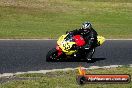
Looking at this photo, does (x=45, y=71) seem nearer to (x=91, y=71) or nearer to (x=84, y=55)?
(x=91, y=71)

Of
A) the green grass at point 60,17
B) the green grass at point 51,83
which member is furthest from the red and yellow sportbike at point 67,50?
the green grass at point 60,17

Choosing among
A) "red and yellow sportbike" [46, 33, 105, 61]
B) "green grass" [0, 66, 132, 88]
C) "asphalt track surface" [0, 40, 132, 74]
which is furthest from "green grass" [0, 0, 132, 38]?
"green grass" [0, 66, 132, 88]

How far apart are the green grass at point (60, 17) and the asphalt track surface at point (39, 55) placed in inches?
154

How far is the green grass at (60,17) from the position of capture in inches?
1215

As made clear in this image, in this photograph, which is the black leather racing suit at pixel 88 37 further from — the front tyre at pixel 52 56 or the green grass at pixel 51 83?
the green grass at pixel 51 83

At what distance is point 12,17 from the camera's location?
3903 centimetres

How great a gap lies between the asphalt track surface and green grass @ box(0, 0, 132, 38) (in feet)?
12.9

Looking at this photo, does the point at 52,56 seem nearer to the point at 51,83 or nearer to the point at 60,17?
the point at 51,83

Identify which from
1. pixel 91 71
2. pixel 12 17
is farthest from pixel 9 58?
pixel 12 17

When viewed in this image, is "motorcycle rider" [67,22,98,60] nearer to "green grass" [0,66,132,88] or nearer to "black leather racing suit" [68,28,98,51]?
"black leather racing suit" [68,28,98,51]

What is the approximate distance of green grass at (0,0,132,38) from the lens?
3086cm

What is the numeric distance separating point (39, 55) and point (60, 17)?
21.4 m

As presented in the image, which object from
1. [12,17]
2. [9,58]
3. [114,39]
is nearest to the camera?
[9,58]

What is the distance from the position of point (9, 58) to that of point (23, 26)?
15452mm
